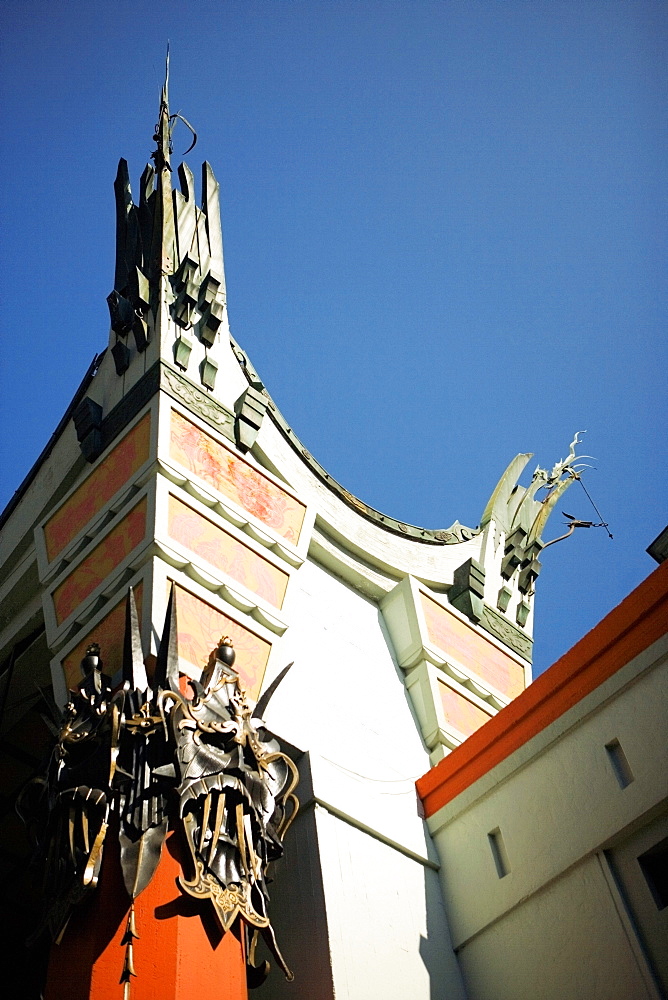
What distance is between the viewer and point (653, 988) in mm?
7188

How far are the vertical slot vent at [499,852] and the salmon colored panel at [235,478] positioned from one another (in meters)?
3.08

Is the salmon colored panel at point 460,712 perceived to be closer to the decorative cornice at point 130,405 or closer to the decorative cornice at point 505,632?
the decorative cornice at point 505,632

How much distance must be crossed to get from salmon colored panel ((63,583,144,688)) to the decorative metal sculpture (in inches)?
21.4

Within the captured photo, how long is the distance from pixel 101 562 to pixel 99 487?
3.18 ft

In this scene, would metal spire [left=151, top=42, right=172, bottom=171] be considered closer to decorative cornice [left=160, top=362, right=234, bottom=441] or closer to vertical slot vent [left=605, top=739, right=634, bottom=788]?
decorative cornice [left=160, top=362, right=234, bottom=441]

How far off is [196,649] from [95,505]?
6.92ft

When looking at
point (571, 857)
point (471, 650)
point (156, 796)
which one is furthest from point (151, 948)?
point (471, 650)

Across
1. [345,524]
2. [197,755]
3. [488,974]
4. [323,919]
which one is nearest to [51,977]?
[197,755]

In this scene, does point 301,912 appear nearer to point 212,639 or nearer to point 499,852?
point 499,852

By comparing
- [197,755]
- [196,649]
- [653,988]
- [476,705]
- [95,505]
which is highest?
[95,505]

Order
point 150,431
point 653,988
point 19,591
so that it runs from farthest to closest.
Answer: point 19,591
point 150,431
point 653,988

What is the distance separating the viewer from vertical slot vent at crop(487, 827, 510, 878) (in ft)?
29.0

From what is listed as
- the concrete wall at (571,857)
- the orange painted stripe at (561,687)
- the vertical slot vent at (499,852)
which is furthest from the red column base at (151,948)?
the orange painted stripe at (561,687)

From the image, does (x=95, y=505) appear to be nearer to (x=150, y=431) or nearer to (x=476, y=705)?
(x=150, y=431)
